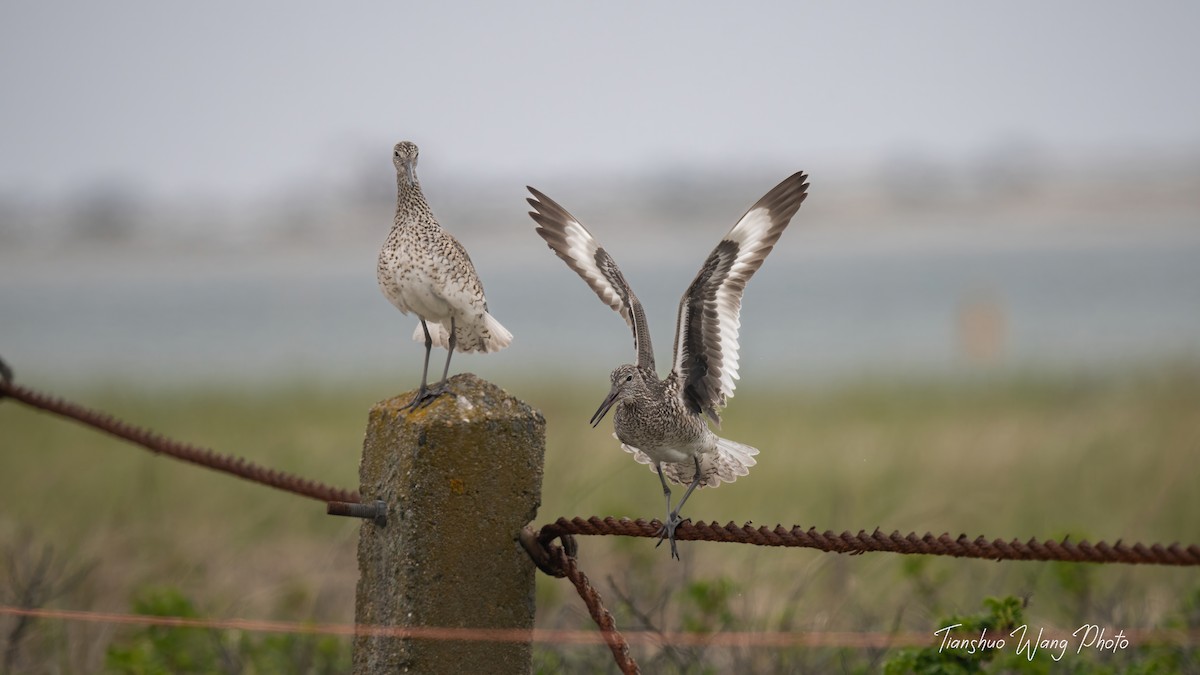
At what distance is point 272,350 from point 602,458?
2058 cm

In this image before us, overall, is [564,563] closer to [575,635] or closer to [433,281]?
[575,635]

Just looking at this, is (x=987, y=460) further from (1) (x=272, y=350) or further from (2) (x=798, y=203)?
(1) (x=272, y=350)

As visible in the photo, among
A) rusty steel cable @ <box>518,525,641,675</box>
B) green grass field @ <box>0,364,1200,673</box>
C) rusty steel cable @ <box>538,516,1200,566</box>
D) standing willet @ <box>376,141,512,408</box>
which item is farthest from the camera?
green grass field @ <box>0,364,1200,673</box>

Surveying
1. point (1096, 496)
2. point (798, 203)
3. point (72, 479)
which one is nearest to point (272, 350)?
point (72, 479)

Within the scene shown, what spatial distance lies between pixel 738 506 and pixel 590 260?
610cm

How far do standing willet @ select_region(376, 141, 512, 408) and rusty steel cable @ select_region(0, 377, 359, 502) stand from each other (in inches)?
22.8

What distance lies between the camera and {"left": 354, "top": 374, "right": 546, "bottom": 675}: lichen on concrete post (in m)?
2.99

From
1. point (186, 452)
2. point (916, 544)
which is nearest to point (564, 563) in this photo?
point (916, 544)

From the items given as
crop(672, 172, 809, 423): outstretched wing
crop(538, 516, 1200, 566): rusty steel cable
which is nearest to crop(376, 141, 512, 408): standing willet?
crop(672, 172, 809, 423): outstretched wing

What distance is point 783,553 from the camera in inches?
285

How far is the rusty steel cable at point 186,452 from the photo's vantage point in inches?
159

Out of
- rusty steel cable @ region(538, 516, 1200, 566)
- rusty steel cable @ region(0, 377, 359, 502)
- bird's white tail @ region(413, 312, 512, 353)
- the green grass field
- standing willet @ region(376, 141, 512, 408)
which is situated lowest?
the green grass field

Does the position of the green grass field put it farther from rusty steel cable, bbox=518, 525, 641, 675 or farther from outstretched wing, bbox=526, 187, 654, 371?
rusty steel cable, bbox=518, 525, 641, 675

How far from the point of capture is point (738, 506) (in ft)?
32.7
